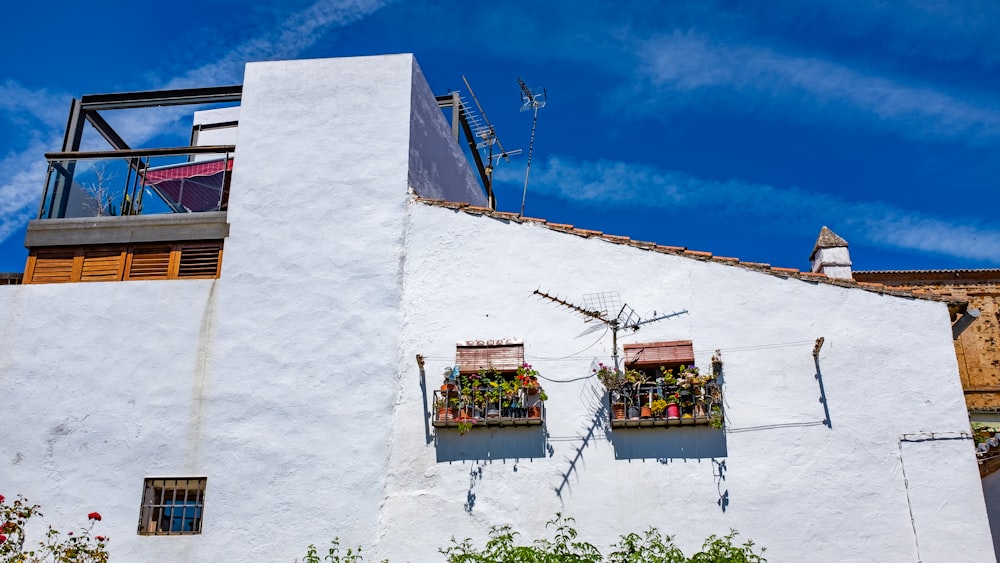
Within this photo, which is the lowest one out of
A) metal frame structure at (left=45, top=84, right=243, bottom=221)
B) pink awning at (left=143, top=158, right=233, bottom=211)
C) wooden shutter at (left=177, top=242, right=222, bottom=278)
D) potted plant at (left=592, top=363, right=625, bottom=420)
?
potted plant at (left=592, top=363, right=625, bottom=420)

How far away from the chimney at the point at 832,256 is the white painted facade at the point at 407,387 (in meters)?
2.11

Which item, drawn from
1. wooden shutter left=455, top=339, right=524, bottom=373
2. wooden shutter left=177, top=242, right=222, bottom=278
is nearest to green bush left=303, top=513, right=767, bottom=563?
wooden shutter left=455, top=339, right=524, bottom=373

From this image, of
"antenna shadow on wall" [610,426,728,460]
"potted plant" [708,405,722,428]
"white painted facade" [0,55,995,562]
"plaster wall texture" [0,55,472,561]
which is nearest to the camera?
"white painted facade" [0,55,995,562]

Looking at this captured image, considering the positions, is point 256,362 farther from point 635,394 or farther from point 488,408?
point 635,394

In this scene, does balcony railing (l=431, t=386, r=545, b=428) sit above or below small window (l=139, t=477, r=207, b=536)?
above

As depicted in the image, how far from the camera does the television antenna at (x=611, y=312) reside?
42.9 ft

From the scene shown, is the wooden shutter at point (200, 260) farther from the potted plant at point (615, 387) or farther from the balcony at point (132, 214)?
the potted plant at point (615, 387)

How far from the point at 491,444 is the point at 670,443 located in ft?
7.80

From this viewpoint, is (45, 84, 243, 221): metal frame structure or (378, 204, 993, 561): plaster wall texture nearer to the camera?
(378, 204, 993, 561): plaster wall texture

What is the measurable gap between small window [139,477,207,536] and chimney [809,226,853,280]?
9802 mm

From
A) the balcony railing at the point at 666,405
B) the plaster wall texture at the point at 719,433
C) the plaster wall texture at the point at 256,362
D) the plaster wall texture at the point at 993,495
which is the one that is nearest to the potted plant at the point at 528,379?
the plaster wall texture at the point at 719,433

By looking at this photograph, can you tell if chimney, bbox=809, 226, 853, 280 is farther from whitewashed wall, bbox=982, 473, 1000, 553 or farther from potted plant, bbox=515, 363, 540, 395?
potted plant, bbox=515, 363, 540, 395

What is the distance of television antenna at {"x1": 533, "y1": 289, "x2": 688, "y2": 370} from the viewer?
13.1 meters

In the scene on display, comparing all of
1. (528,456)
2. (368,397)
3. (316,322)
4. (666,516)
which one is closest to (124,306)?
(316,322)
